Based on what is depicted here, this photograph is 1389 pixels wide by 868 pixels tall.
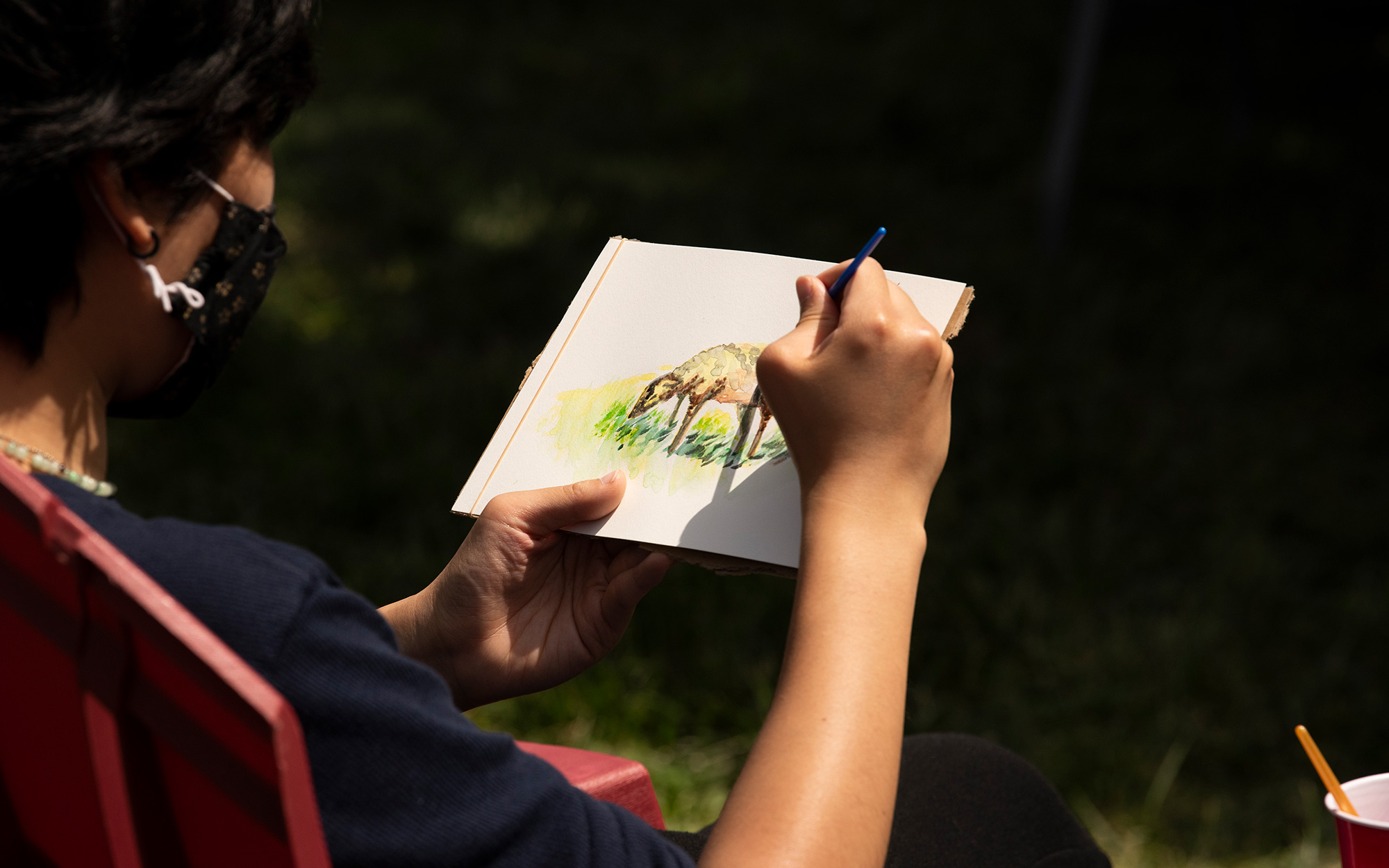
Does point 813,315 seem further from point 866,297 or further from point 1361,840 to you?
point 1361,840

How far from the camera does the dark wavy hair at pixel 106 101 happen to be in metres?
0.89

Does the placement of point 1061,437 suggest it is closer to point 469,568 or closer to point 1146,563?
point 1146,563

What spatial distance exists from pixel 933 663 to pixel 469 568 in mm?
1507

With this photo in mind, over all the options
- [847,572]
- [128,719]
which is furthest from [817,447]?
[128,719]

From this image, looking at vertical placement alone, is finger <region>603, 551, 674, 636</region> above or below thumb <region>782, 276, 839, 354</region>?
below

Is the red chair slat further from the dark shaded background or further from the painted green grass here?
the dark shaded background

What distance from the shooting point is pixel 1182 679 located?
2.48 metres

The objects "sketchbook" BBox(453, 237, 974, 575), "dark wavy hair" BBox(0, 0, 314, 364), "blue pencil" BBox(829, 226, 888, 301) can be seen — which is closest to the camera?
"dark wavy hair" BBox(0, 0, 314, 364)

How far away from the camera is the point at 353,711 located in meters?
0.78

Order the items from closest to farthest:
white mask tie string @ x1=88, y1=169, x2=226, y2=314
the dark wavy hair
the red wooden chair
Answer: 1. the red wooden chair
2. the dark wavy hair
3. white mask tie string @ x1=88, y1=169, x2=226, y2=314

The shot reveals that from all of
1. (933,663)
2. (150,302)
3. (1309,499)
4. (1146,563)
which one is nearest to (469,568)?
(150,302)

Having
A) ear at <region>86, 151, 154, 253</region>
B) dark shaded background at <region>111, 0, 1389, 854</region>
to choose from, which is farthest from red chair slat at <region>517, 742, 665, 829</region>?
dark shaded background at <region>111, 0, 1389, 854</region>

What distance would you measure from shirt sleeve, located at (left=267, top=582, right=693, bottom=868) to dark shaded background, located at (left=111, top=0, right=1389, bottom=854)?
0.83 m

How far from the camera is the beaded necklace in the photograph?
949 millimetres
